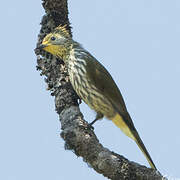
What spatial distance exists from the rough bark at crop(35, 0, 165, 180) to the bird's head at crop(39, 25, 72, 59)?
0.10 metres

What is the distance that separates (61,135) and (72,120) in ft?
1.08

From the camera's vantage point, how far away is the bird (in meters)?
7.16

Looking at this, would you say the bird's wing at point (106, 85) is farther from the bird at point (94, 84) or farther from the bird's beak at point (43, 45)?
the bird's beak at point (43, 45)

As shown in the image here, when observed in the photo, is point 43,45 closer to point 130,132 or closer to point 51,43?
point 51,43

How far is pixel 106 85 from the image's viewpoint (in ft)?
24.2

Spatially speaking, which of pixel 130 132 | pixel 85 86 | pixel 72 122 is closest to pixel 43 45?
pixel 85 86

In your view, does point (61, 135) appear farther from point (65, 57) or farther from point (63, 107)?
point (65, 57)

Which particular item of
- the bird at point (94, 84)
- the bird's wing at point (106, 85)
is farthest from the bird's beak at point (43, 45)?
the bird's wing at point (106, 85)

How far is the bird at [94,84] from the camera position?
23.5ft

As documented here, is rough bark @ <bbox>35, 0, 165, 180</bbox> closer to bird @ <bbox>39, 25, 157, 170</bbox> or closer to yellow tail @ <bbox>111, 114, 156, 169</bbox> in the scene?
bird @ <bbox>39, 25, 157, 170</bbox>

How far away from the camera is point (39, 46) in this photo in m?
7.25

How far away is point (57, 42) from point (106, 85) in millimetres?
1098

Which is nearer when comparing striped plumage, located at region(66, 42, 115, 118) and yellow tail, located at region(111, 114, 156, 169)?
yellow tail, located at region(111, 114, 156, 169)

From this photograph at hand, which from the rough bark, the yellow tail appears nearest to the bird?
the yellow tail
